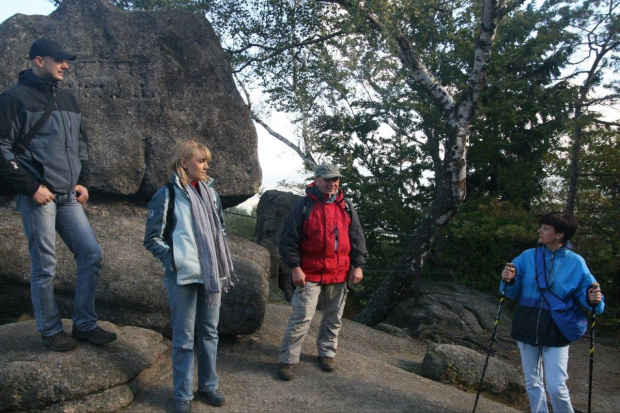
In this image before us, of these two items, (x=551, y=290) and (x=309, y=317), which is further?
(x=309, y=317)

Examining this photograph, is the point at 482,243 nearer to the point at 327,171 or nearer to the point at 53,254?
the point at 327,171

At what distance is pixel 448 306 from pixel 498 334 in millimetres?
936

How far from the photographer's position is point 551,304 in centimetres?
446

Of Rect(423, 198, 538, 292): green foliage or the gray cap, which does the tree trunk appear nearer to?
Rect(423, 198, 538, 292): green foliage

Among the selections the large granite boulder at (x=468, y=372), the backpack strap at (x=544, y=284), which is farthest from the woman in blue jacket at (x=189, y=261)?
the large granite boulder at (x=468, y=372)

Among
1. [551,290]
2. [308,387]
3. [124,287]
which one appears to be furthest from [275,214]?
[551,290]

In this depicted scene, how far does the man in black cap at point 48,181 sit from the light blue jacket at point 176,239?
73 cm

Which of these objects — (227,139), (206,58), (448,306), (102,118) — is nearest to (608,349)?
(448,306)

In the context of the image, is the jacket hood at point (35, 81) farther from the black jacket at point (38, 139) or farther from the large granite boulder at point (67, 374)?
the large granite boulder at point (67, 374)

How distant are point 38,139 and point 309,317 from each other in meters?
2.70

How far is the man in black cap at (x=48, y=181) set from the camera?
4332 millimetres

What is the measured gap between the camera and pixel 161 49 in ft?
24.5

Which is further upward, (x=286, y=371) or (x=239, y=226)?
(x=286, y=371)

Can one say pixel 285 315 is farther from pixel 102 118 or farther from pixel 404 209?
pixel 404 209
